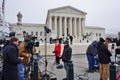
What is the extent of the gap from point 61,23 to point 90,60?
81.3m

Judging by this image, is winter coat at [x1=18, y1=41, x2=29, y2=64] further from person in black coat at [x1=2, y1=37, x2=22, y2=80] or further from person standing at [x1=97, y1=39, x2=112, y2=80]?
person standing at [x1=97, y1=39, x2=112, y2=80]

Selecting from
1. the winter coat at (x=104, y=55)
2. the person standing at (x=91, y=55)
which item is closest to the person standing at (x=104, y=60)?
the winter coat at (x=104, y=55)

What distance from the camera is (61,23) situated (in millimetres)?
94688

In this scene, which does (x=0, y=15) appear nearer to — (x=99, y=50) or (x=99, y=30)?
(x=99, y=50)

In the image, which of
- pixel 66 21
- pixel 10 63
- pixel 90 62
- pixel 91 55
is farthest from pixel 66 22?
pixel 10 63

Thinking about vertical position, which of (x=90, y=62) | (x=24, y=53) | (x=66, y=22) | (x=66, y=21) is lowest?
(x=90, y=62)

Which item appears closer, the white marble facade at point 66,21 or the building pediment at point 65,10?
the building pediment at point 65,10

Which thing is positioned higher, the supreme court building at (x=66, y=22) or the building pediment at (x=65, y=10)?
the building pediment at (x=65, y=10)

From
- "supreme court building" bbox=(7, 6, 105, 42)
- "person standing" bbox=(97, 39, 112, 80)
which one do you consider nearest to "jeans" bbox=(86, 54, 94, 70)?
"person standing" bbox=(97, 39, 112, 80)

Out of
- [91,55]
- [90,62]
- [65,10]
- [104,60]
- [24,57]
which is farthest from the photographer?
[65,10]

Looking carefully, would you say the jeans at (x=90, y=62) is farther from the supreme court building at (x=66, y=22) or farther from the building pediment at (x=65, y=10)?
the building pediment at (x=65, y=10)

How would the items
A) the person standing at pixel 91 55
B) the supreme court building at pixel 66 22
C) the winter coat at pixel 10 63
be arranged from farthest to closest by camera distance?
the supreme court building at pixel 66 22, the person standing at pixel 91 55, the winter coat at pixel 10 63

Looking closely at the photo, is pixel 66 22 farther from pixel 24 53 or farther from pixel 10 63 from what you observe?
pixel 10 63

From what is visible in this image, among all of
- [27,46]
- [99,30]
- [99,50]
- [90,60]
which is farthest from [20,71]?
[99,30]
